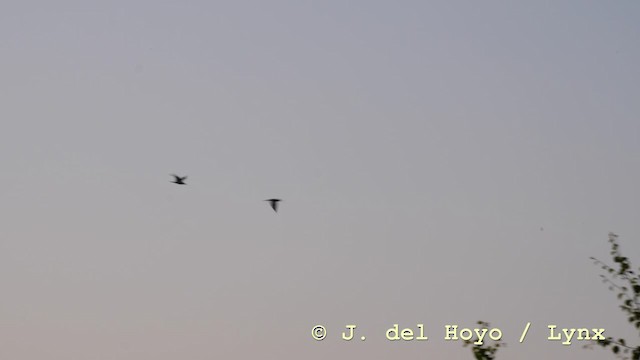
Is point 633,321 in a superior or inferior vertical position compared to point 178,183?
inferior

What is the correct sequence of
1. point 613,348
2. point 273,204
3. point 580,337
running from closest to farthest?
point 613,348
point 580,337
point 273,204

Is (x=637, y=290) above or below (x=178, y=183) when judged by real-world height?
below

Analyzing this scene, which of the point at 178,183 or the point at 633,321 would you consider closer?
the point at 633,321

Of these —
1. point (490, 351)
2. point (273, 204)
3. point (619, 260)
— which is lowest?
point (490, 351)

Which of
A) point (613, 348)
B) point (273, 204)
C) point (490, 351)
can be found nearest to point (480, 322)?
point (490, 351)

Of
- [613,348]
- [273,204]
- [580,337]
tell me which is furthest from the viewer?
[273,204]

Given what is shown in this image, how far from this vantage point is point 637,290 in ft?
133

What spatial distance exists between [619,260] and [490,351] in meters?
4.66

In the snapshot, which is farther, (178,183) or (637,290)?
(178,183)

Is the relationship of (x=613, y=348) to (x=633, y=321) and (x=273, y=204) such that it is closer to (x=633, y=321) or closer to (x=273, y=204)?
(x=633, y=321)

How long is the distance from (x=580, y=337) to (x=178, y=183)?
34.4m

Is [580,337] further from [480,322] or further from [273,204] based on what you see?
[273,204]

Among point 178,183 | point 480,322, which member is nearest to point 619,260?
point 480,322

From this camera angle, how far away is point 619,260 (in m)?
41.0
